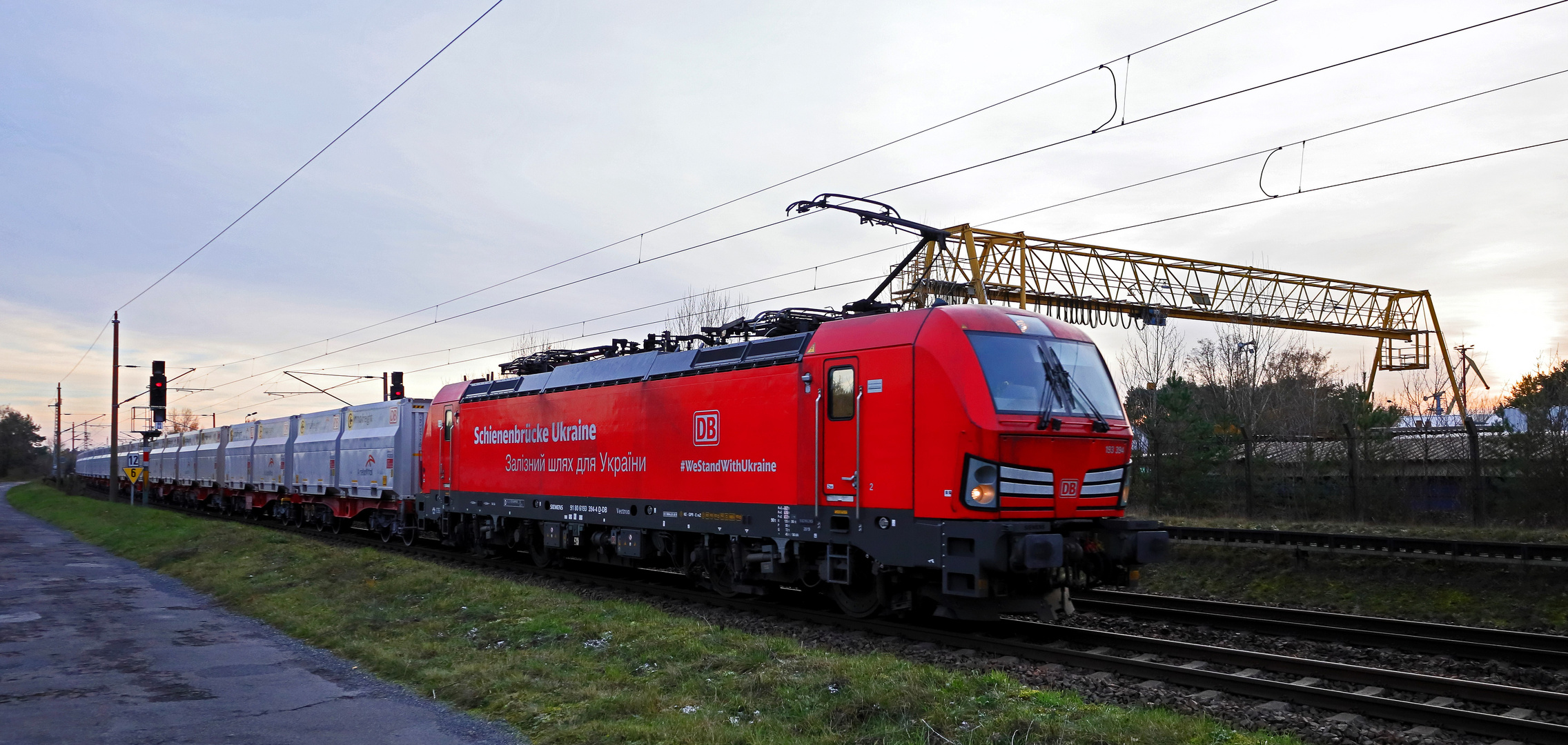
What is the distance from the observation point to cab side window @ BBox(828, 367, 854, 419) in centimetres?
1127

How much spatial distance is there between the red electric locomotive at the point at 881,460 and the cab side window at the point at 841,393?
22 mm

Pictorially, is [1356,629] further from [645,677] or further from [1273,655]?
[645,677]

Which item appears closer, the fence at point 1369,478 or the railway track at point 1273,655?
the railway track at point 1273,655

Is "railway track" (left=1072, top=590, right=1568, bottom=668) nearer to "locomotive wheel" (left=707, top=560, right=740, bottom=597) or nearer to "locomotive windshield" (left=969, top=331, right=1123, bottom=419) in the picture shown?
"locomotive windshield" (left=969, top=331, right=1123, bottom=419)

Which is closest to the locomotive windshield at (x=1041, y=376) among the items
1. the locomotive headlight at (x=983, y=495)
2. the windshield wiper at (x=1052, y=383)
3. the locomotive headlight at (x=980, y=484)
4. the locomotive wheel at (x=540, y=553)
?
the windshield wiper at (x=1052, y=383)

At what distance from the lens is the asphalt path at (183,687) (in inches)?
279

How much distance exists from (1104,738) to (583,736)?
3.36 meters

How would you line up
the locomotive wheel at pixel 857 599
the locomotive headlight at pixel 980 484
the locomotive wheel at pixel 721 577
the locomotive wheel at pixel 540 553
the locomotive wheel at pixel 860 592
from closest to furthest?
1. the locomotive headlight at pixel 980 484
2. the locomotive wheel at pixel 860 592
3. the locomotive wheel at pixel 857 599
4. the locomotive wheel at pixel 721 577
5. the locomotive wheel at pixel 540 553

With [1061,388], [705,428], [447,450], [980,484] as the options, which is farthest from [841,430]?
[447,450]

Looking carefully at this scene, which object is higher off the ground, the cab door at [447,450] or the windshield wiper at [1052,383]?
the windshield wiper at [1052,383]

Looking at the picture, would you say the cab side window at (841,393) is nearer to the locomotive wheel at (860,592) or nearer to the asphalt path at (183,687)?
the locomotive wheel at (860,592)

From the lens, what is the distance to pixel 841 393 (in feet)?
37.4

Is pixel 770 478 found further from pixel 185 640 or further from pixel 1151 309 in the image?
pixel 1151 309

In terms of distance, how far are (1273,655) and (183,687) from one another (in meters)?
9.75
